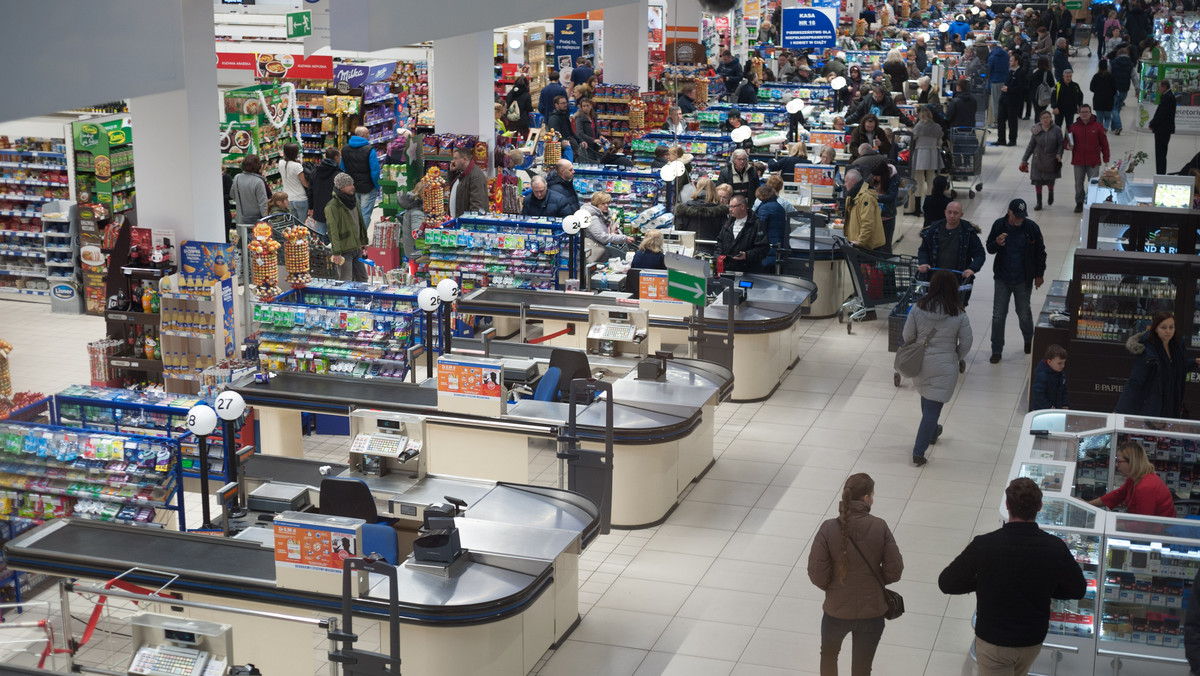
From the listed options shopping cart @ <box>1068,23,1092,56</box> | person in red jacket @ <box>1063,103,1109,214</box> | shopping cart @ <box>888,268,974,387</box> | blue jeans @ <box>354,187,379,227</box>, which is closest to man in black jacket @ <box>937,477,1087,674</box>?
shopping cart @ <box>888,268,974,387</box>

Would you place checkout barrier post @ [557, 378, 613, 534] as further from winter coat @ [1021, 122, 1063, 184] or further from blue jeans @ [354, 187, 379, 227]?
winter coat @ [1021, 122, 1063, 184]

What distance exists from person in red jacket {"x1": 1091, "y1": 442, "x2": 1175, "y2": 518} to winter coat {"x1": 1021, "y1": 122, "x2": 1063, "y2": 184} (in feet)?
34.2

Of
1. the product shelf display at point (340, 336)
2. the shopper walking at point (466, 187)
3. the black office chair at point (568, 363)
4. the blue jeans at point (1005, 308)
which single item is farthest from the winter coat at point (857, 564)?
the shopper walking at point (466, 187)

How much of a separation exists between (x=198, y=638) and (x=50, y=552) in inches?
73.3

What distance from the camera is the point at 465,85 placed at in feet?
46.9

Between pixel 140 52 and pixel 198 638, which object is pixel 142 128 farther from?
pixel 140 52

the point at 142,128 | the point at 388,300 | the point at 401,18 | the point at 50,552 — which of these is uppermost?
the point at 401,18

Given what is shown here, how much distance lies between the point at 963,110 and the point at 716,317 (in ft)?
31.4

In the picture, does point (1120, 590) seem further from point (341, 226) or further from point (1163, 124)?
point (1163, 124)

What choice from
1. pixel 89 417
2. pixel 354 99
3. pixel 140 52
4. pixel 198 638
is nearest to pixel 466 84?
pixel 354 99

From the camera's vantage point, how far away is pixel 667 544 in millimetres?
8344

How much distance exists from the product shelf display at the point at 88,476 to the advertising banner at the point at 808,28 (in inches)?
759

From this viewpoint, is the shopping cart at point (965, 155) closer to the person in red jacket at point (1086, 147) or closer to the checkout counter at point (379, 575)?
the person in red jacket at point (1086, 147)

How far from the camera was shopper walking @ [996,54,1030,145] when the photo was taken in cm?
2195
